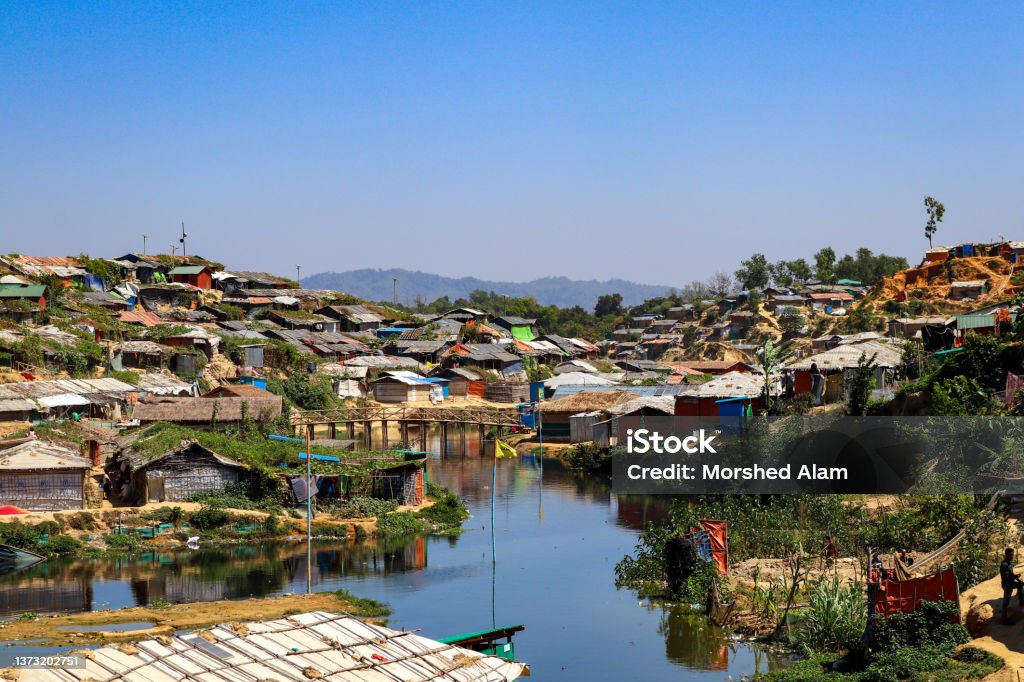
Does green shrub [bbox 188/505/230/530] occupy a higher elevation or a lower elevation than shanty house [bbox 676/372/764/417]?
lower

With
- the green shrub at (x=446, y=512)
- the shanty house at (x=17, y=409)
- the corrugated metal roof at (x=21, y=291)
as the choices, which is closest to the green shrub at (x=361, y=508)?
the green shrub at (x=446, y=512)

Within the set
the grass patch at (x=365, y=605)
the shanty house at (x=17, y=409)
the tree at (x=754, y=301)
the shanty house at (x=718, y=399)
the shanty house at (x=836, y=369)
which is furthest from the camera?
the tree at (x=754, y=301)

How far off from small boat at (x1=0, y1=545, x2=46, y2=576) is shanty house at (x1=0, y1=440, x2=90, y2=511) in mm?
2656

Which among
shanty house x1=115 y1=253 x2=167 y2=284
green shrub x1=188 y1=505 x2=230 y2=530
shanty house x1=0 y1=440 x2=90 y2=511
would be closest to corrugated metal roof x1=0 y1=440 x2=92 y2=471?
shanty house x1=0 y1=440 x2=90 y2=511

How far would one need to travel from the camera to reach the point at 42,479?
28219 millimetres

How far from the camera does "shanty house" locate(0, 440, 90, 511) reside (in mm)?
27938

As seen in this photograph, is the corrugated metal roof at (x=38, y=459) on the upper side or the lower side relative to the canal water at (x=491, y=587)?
upper

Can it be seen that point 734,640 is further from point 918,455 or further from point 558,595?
point 918,455

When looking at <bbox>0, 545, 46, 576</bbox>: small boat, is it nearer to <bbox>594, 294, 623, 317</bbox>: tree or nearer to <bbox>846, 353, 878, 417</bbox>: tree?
<bbox>846, 353, 878, 417</bbox>: tree

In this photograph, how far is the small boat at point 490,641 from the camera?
1764cm

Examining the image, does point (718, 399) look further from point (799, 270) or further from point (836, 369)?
Result: point (799, 270)

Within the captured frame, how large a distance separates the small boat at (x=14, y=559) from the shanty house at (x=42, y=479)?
2.66 metres

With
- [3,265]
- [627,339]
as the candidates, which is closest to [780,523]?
[3,265]

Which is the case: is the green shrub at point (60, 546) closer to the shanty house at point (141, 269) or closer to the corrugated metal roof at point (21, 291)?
the corrugated metal roof at point (21, 291)
